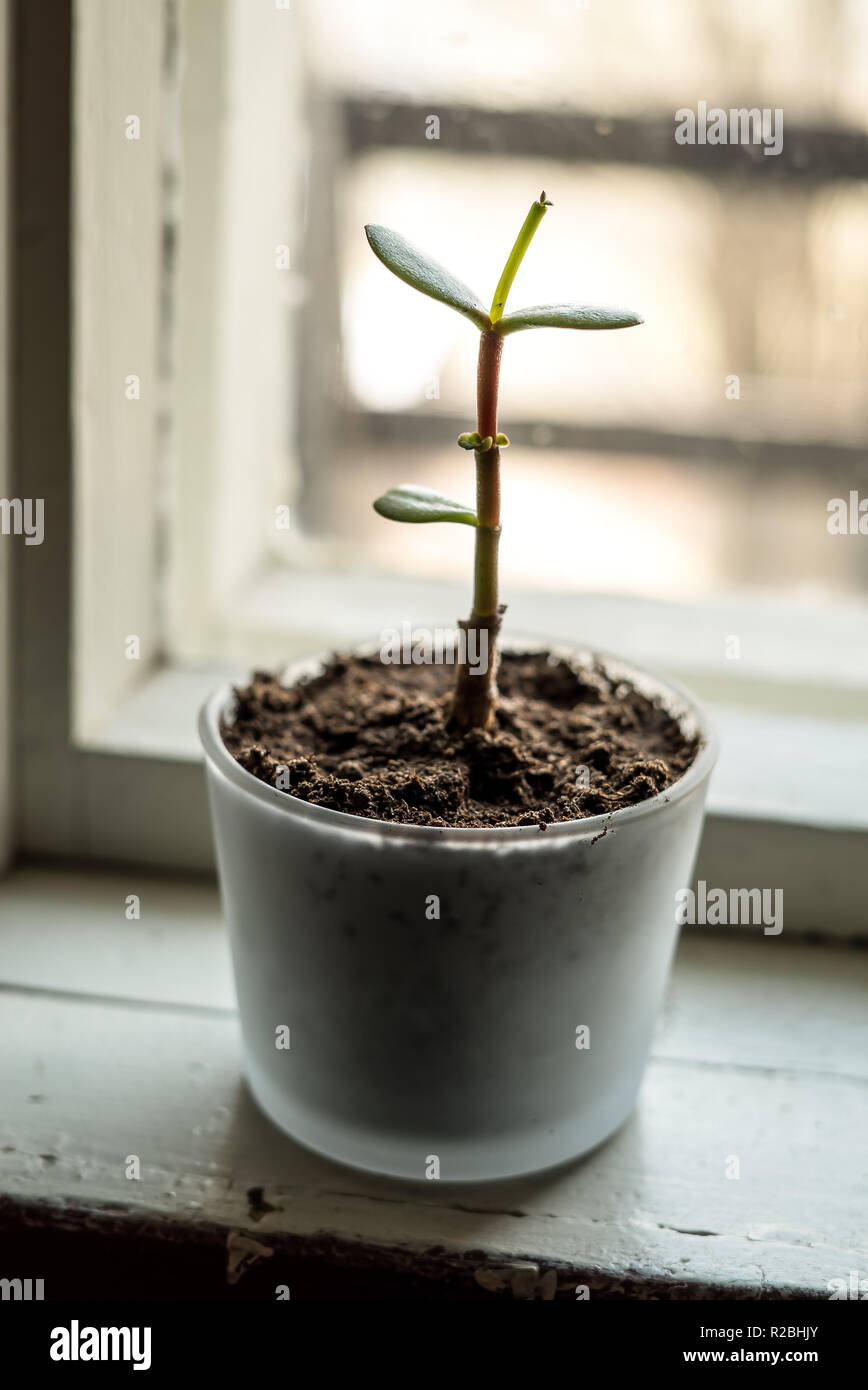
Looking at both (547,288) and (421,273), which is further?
(547,288)

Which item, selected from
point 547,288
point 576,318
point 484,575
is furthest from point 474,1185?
point 547,288

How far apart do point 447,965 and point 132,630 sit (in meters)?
0.41

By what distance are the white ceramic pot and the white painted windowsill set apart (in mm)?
28

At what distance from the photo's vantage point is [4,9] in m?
0.65

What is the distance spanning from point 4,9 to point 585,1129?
63 cm

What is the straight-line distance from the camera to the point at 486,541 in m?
0.52

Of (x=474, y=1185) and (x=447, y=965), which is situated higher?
(x=447, y=965)

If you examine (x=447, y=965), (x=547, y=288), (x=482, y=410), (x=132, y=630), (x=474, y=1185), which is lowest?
(x=474, y=1185)

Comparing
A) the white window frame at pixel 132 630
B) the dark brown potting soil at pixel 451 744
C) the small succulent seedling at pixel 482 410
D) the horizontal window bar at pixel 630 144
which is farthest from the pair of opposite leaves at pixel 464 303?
the horizontal window bar at pixel 630 144

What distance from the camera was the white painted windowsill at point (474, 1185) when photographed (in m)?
0.54

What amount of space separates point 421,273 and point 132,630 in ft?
1.31

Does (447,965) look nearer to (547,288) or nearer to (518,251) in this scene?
(518,251)

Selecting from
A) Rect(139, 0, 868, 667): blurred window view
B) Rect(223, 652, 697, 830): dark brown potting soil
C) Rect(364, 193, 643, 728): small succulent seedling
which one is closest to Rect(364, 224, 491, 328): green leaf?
Rect(364, 193, 643, 728): small succulent seedling

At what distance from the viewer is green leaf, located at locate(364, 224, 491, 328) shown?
48 centimetres
